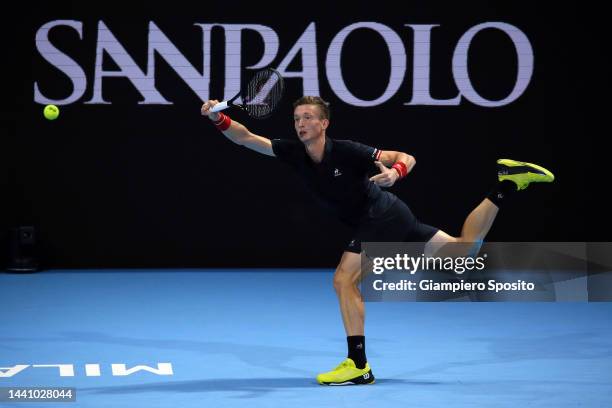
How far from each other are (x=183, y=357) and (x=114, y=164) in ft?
14.7

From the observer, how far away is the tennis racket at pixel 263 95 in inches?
266

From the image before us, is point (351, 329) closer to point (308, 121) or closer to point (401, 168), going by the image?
point (401, 168)

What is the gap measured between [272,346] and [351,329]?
1.30 metres

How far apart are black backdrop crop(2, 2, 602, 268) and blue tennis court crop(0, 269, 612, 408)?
2.61 ft

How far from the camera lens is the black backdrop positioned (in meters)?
10.8

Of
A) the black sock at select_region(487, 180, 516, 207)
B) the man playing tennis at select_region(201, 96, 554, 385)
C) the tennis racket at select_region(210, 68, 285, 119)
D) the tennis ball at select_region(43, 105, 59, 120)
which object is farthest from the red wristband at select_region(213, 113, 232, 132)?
the tennis ball at select_region(43, 105, 59, 120)

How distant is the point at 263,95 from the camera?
22.3 feet

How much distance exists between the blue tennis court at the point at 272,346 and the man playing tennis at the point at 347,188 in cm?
35

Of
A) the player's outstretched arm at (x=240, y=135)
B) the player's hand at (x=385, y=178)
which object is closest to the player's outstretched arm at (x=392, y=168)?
the player's hand at (x=385, y=178)

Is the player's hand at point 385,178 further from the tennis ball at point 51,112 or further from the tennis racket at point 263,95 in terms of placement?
the tennis ball at point 51,112

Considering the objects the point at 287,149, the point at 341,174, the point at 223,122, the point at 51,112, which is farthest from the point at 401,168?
the point at 51,112

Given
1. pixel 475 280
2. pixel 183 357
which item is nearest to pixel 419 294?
pixel 475 280

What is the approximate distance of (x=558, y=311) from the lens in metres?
8.75

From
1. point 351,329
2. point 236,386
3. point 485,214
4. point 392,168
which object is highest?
point 392,168
